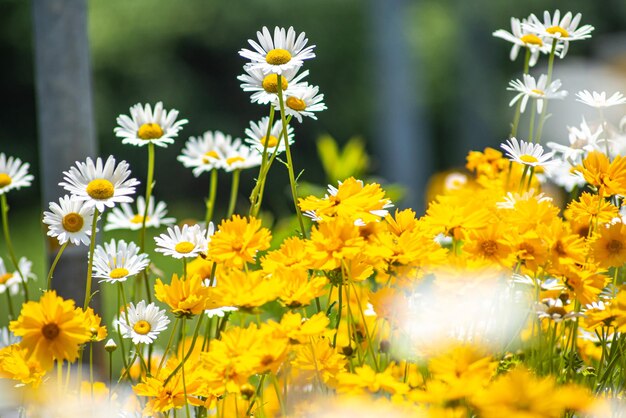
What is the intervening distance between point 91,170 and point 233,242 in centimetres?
16

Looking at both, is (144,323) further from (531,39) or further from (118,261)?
(531,39)

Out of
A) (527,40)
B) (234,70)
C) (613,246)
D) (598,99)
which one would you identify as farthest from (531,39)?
(234,70)

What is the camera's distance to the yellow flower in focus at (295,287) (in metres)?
0.65

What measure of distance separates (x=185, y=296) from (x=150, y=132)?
236 millimetres

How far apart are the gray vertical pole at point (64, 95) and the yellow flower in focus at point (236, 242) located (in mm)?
521

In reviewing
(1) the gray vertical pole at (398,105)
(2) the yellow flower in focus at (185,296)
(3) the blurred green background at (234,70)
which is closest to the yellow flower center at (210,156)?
(2) the yellow flower in focus at (185,296)

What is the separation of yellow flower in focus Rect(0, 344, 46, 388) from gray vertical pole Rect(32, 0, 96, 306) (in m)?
0.43

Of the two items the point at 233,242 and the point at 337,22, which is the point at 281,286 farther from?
the point at 337,22

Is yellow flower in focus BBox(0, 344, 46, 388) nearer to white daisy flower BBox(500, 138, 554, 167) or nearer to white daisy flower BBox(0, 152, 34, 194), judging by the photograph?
white daisy flower BBox(0, 152, 34, 194)

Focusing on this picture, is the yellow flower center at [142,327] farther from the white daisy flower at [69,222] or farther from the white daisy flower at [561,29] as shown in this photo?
the white daisy flower at [561,29]

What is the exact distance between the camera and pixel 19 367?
708mm

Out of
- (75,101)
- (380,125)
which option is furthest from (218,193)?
(75,101)

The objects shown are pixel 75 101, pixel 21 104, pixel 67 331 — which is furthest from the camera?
pixel 21 104

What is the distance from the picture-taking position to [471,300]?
0.72 metres
